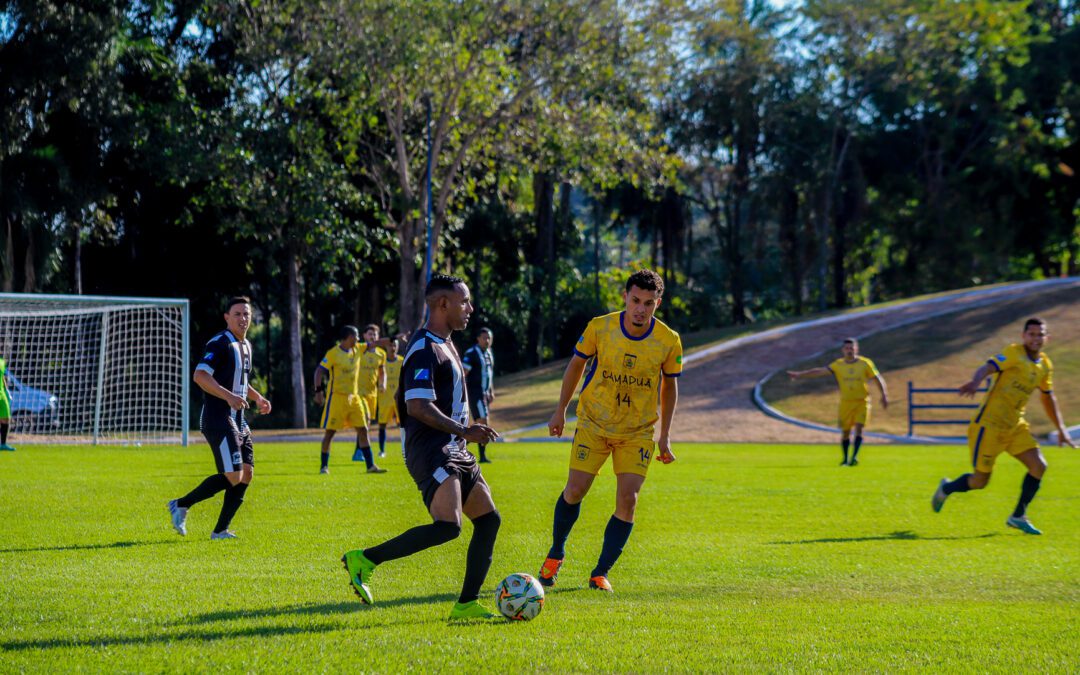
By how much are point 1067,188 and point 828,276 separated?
1106cm

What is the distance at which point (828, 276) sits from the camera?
176 feet

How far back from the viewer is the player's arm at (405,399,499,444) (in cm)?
613

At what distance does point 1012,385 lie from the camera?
11359 mm

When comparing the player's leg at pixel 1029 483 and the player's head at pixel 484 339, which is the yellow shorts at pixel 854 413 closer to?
the player's head at pixel 484 339

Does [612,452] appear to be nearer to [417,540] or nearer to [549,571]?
[549,571]

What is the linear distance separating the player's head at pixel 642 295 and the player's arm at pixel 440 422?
5.81ft

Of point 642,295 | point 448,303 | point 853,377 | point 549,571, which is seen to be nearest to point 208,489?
point 549,571

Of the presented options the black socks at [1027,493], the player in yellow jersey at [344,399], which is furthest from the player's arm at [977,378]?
the player in yellow jersey at [344,399]

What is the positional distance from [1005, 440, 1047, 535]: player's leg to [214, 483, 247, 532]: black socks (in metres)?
7.59

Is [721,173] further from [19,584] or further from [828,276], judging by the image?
[19,584]

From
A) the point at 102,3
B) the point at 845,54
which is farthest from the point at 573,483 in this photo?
the point at 845,54

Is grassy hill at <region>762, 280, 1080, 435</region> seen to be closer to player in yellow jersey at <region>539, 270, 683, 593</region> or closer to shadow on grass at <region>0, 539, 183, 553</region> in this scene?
player in yellow jersey at <region>539, 270, 683, 593</region>

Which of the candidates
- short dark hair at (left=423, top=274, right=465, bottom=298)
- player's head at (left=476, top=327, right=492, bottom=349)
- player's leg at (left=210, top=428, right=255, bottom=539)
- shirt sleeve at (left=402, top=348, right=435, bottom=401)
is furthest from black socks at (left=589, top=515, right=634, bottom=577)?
player's head at (left=476, top=327, right=492, bottom=349)

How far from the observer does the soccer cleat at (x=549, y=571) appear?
7820 millimetres
